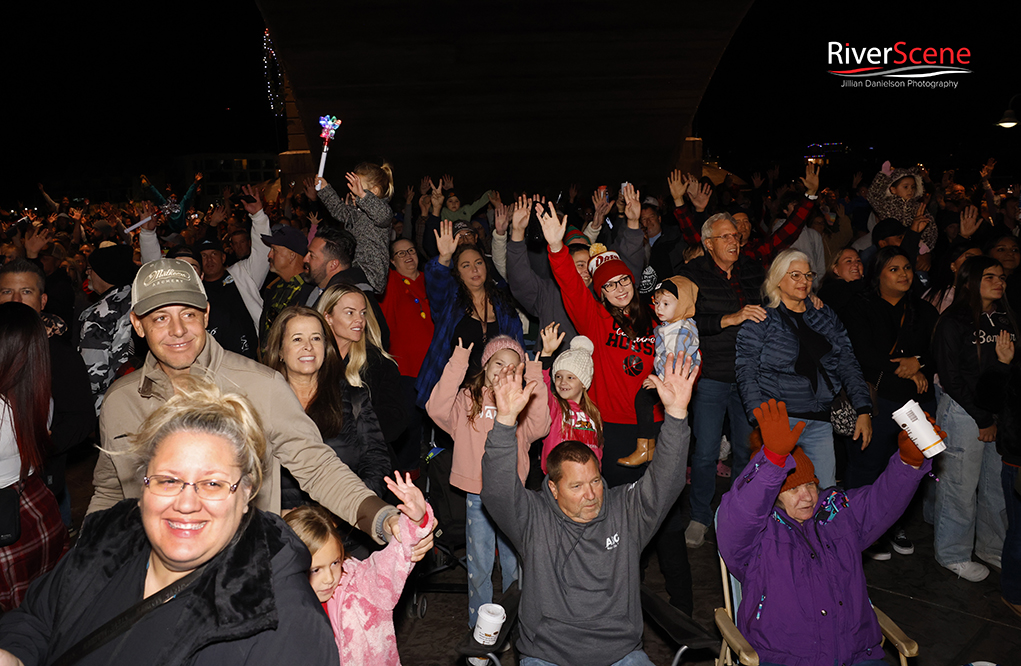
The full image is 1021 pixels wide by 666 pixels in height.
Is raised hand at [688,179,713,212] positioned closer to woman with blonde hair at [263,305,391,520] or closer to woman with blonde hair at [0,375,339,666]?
woman with blonde hair at [263,305,391,520]

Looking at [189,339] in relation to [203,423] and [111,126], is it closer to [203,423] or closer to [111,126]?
[203,423]

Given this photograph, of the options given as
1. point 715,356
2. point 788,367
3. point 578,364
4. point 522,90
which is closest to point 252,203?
point 578,364

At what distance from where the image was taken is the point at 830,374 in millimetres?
4422

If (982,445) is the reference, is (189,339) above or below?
above

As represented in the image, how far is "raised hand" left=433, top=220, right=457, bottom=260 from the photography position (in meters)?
5.40

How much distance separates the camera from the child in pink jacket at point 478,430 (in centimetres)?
386

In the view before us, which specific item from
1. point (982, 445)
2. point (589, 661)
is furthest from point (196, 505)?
point (982, 445)

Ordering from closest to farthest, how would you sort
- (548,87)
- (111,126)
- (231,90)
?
(548,87) < (111,126) < (231,90)

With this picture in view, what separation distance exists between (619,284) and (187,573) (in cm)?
315

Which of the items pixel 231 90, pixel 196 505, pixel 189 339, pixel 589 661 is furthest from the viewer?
pixel 231 90

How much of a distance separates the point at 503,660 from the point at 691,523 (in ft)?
5.95

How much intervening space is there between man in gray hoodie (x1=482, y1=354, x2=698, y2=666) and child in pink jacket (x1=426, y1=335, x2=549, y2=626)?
0.73 meters

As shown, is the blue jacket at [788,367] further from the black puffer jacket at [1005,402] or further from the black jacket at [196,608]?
the black jacket at [196,608]

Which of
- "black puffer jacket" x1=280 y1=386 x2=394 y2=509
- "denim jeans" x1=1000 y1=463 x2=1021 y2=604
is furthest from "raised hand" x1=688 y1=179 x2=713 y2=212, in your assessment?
"black puffer jacket" x1=280 y1=386 x2=394 y2=509
